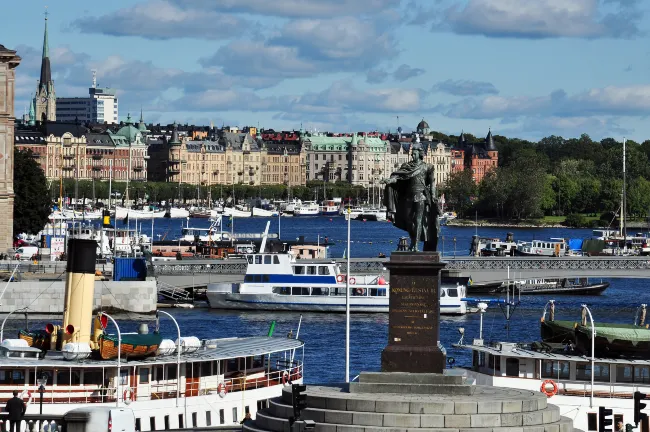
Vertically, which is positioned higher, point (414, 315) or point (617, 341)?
point (414, 315)

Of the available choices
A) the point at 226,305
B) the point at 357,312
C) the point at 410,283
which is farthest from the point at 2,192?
the point at 410,283

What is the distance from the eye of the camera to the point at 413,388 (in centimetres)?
2894

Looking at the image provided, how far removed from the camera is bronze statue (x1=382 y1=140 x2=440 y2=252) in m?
30.4

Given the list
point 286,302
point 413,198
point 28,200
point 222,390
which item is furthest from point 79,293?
point 28,200

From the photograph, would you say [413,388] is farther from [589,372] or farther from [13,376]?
[589,372]

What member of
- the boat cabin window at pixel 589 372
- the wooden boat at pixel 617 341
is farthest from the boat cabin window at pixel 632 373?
the wooden boat at pixel 617 341

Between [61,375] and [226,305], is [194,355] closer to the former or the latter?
[61,375]

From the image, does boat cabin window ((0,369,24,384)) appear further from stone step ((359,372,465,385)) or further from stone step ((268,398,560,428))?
stone step ((268,398,560,428))

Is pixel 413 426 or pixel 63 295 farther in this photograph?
pixel 63 295

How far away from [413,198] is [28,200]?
64.3 metres


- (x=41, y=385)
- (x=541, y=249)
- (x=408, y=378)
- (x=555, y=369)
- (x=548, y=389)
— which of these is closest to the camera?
(x=408, y=378)

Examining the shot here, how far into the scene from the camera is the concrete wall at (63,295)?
66875 millimetres

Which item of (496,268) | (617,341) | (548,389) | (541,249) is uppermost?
(541,249)

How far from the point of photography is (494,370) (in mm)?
40000
